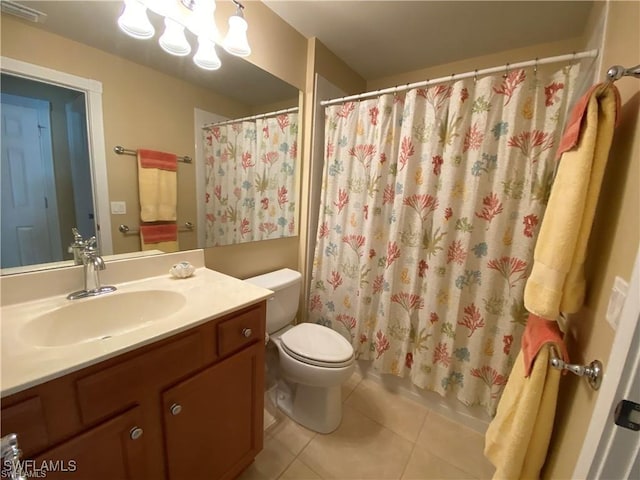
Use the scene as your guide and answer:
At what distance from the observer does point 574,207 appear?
28.2 inches

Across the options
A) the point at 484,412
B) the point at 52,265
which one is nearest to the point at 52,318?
the point at 52,265

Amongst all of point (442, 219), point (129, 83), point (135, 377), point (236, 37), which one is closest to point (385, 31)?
point (236, 37)

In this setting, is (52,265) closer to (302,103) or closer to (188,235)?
(188,235)

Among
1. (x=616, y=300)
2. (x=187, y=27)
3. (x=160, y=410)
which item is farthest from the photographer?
(x=187, y=27)

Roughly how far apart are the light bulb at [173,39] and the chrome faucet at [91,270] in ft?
2.85

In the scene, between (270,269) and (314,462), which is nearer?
(314,462)

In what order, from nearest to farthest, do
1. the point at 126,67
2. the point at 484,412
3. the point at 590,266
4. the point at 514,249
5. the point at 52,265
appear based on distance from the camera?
the point at 590,266
the point at 52,265
the point at 126,67
the point at 514,249
the point at 484,412

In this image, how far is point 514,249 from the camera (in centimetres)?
128

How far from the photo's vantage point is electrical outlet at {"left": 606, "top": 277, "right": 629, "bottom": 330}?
0.56 m

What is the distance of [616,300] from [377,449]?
1.28 m

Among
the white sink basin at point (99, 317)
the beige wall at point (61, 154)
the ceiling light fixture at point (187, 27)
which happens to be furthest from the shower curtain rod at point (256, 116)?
the white sink basin at point (99, 317)

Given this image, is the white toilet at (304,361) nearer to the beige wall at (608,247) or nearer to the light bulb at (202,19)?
the beige wall at (608,247)

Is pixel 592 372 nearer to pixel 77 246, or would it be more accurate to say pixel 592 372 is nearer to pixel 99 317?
pixel 99 317

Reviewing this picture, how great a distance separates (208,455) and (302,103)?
1889mm
